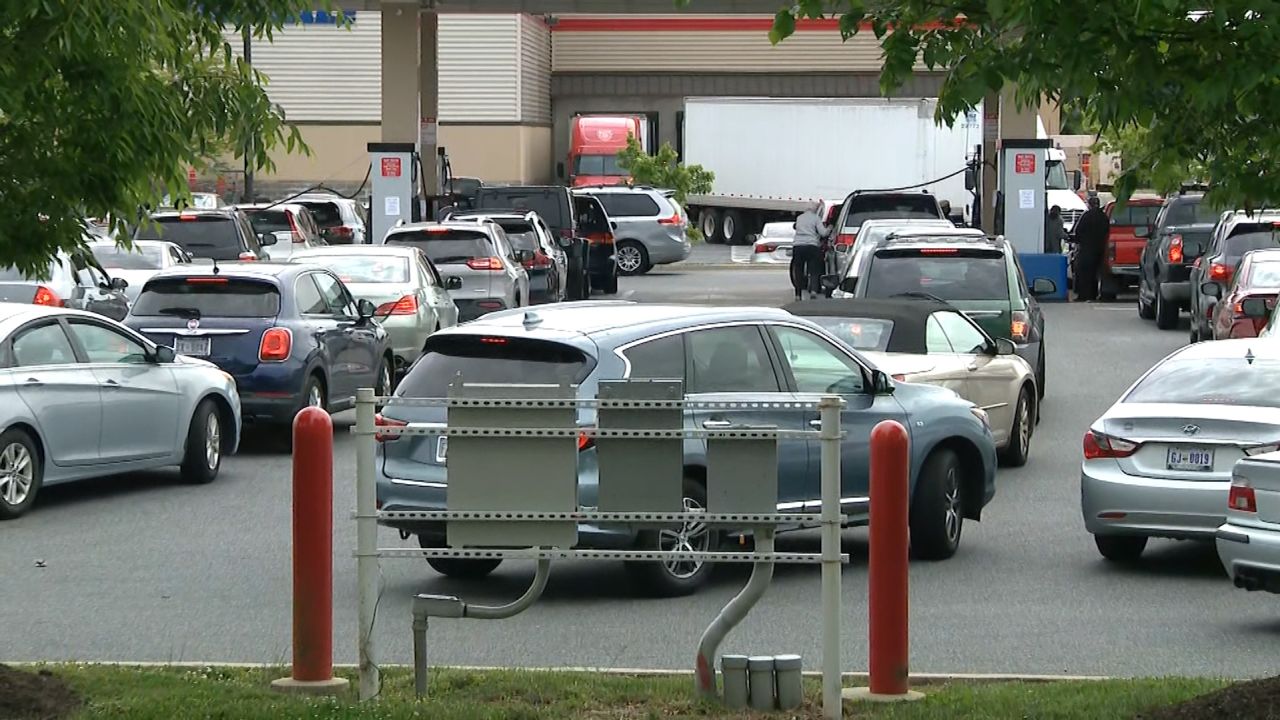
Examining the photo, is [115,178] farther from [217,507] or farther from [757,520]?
[217,507]

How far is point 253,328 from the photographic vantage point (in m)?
18.1

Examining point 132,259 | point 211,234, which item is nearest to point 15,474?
point 132,259

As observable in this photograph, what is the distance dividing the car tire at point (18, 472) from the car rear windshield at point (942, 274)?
855 centimetres

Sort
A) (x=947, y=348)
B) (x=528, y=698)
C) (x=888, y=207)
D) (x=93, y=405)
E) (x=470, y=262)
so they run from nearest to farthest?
(x=528, y=698), (x=93, y=405), (x=947, y=348), (x=470, y=262), (x=888, y=207)

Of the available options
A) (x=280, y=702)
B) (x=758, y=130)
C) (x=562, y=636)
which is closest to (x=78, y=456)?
(x=562, y=636)

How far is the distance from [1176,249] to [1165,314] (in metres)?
1.09

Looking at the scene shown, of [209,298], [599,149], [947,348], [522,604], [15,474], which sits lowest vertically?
[15,474]

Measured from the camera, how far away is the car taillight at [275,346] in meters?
18.0

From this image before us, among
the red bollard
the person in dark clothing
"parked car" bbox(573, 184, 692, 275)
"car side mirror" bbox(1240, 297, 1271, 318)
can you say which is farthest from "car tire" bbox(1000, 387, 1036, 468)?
"parked car" bbox(573, 184, 692, 275)

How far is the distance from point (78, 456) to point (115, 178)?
7.50 meters

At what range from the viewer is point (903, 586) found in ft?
26.1

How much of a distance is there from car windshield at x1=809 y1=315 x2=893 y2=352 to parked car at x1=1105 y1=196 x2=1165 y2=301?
1880cm

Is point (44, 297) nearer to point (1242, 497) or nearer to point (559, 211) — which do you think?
point (1242, 497)

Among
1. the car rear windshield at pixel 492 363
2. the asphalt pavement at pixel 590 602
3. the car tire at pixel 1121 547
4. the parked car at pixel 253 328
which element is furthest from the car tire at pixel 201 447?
the car tire at pixel 1121 547
